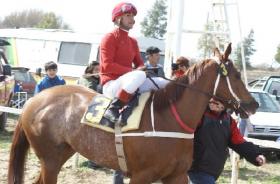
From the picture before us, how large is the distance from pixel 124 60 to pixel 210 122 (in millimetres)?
1060

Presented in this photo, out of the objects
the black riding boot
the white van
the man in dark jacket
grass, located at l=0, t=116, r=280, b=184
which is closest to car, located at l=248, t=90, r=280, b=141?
grass, located at l=0, t=116, r=280, b=184

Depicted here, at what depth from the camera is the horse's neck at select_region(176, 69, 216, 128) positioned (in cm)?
471

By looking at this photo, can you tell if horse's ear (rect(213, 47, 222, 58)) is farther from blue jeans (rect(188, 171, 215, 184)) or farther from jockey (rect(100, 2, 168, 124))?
blue jeans (rect(188, 171, 215, 184))

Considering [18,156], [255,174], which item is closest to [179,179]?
[18,156]

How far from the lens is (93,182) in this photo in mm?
7398

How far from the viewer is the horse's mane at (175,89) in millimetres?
4766

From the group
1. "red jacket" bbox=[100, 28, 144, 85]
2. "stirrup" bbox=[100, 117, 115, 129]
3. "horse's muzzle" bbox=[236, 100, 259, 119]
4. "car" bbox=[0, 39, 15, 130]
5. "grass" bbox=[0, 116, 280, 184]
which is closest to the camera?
"horse's muzzle" bbox=[236, 100, 259, 119]

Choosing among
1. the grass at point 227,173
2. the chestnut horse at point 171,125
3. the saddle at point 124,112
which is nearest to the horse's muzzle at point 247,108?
the chestnut horse at point 171,125

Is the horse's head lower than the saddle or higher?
higher

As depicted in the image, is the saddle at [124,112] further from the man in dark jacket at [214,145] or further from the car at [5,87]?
the car at [5,87]

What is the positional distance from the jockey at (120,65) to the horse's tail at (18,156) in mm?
1474

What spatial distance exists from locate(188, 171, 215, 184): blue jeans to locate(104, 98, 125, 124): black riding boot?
0.97 m

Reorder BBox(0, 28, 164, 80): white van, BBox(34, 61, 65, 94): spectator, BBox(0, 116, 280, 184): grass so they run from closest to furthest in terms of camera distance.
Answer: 1. BBox(0, 116, 280, 184): grass
2. BBox(34, 61, 65, 94): spectator
3. BBox(0, 28, 164, 80): white van

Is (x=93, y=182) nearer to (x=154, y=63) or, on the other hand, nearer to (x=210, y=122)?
(x=154, y=63)
